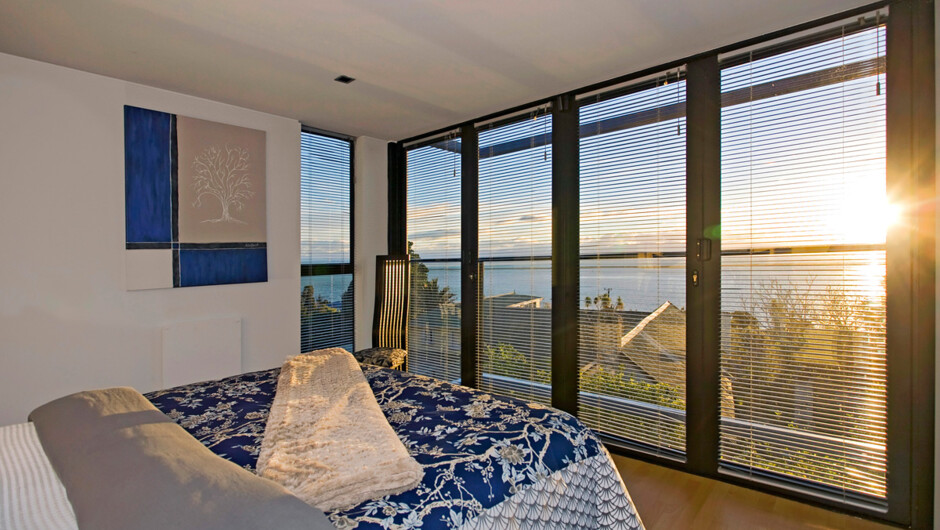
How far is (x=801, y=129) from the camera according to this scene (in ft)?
7.98

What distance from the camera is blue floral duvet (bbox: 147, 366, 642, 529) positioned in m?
1.26

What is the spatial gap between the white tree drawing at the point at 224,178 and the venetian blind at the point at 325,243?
23.8 inches

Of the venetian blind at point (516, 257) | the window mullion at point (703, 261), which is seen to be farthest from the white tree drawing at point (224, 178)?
the window mullion at point (703, 261)

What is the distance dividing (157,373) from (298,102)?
225 centimetres

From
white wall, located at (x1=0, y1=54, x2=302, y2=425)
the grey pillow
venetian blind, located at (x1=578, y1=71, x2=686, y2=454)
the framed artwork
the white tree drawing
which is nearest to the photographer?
the grey pillow

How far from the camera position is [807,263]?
2420 mm

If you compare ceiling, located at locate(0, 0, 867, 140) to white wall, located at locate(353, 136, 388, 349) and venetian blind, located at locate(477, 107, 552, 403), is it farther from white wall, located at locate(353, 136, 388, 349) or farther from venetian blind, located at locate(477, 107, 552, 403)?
white wall, located at locate(353, 136, 388, 349)

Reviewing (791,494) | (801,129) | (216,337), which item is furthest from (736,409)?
(216,337)

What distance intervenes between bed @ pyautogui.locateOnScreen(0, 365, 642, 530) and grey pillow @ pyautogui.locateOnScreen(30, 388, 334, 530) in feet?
0.38

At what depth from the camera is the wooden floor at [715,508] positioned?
225 cm

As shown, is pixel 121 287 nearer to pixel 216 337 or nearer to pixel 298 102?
pixel 216 337

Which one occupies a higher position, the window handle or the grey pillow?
the window handle

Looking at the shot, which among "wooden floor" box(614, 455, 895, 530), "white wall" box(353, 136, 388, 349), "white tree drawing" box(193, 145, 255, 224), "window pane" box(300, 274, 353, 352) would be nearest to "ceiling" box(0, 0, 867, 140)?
"white tree drawing" box(193, 145, 255, 224)

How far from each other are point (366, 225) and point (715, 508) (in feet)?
12.0
